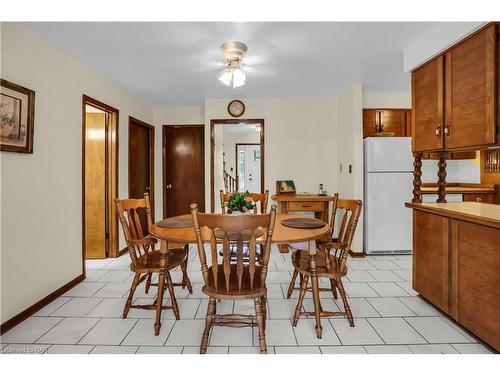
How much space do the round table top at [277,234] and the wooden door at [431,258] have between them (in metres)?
0.92

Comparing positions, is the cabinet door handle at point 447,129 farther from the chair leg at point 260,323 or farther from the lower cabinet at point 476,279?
the chair leg at point 260,323

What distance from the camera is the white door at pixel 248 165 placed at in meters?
8.84

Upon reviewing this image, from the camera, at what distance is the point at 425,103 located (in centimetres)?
269

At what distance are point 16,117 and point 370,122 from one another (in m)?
4.32

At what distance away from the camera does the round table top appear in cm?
199

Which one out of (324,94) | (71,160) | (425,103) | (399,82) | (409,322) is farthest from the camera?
(324,94)

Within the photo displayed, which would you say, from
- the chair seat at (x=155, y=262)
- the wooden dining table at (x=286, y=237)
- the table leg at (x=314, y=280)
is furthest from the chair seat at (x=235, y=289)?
the chair seat at (x=155, y=262)

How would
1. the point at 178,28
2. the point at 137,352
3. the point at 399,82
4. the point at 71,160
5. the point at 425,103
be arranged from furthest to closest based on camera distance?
the point at 399,82 → the point at 71,160 → the point at 425,103 → the point at 178,28 → the point at 137,352

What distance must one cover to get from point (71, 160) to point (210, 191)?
2.17 m

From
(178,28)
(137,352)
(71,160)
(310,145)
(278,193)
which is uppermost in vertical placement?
(178,28)

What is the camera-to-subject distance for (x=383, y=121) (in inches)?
182
